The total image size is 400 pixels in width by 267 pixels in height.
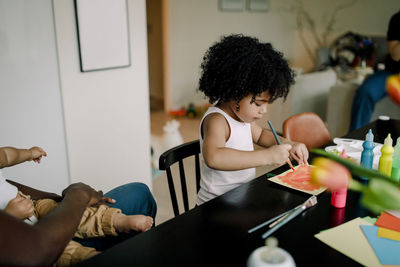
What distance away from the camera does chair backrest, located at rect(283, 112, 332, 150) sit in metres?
1.83

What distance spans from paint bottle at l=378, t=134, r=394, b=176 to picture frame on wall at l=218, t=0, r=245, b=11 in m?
4.69

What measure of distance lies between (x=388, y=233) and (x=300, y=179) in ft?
1.19

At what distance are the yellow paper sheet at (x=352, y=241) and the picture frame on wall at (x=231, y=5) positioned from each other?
497 centimetres

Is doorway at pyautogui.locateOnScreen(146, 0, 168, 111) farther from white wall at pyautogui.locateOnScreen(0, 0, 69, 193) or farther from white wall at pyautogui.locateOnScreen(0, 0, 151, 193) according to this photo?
white wall at pyautogui.locateOnScreen(0, 0, 69, 193)

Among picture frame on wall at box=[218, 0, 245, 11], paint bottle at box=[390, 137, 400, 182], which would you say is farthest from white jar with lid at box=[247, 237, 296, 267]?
picture frame on wall at box=[218, 0, 245, 11]

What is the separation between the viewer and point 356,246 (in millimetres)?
854

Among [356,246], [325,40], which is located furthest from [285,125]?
[325,40]

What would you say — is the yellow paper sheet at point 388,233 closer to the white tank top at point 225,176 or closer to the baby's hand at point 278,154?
the baby's hand at point 278,154

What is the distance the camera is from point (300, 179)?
1.23 m

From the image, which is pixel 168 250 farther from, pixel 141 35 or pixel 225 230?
pixel 141 35

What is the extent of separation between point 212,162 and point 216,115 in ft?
0.73

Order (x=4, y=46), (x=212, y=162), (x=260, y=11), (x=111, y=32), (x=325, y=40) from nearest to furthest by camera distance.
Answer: (x=212, y=162), (x=4, y=46), (x=111, y=32), (x=260, y=11), (x=325, y=40)

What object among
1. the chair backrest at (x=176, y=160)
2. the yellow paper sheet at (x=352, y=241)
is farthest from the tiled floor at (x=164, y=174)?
the yellow paper sheet at (x=352, y=241)

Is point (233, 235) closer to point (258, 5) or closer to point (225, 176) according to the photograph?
point (225, 176)
